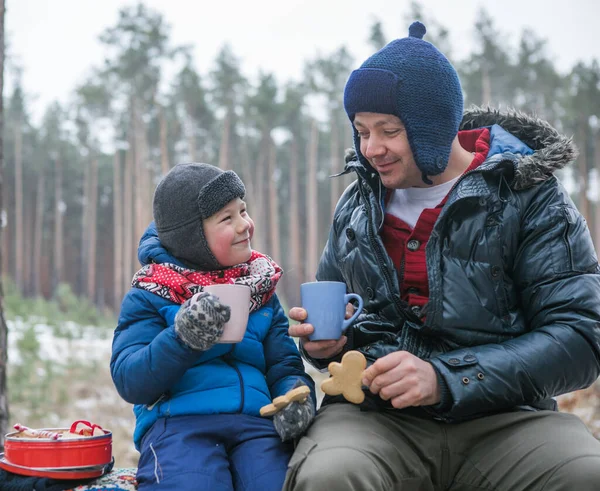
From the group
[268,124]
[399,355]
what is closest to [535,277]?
[399,355]

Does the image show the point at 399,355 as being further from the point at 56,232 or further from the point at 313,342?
the point at 56,232

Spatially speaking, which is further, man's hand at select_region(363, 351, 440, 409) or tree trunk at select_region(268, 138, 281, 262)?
tree trunk at select_region(268, 138, 281, 262)

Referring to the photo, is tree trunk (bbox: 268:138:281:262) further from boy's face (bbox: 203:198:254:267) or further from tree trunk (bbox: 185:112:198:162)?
boy's face (bbox: 203:198:254:267)

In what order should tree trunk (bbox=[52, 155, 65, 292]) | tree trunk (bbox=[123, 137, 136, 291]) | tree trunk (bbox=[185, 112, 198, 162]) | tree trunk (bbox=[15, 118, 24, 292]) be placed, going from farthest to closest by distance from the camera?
tree trunk (bbox=[52, 155, 65, 292]) → tree trunk (bbox=[15, 118, 24, 292]) → tree trunk (bbox=[123, 137, 136, 291]) → tree trunk (bbox=[185, 112, 198, 162])

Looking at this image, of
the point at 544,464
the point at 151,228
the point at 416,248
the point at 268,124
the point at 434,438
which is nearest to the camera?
the point at 544,464

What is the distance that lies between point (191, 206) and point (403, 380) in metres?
1.05

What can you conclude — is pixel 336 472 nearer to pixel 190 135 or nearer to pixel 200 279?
pixel 200 279

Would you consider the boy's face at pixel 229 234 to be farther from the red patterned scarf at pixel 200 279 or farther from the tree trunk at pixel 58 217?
the tree trunk at pixel 58 217

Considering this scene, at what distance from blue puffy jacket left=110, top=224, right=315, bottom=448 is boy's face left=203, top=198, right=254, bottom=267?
20 centimetres

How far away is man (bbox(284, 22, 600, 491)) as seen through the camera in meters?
2.04

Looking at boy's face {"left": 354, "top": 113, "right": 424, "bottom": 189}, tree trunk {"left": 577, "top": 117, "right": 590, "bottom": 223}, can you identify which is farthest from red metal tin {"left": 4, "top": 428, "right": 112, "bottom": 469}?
tree trunk {"left": 577, "top": 117, "right": 590, "bottom": 223}

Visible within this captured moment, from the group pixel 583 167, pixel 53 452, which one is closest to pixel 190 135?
pixel 583 167

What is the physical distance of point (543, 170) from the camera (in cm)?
234

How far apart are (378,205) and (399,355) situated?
74 cm
